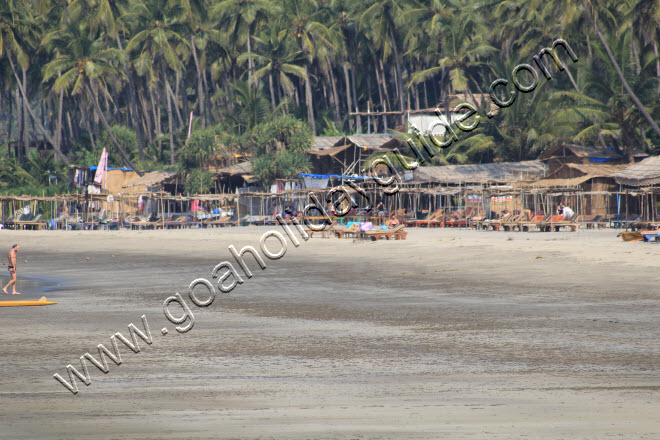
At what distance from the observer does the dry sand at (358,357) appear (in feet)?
21.8

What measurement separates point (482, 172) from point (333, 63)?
28951 mm

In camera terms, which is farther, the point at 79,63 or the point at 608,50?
the point at 79,63

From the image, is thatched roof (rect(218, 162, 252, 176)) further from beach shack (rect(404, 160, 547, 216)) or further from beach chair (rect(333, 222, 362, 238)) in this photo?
beach chair (rect(333, 222, 362, 238))

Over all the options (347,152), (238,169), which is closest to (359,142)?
(347,152)

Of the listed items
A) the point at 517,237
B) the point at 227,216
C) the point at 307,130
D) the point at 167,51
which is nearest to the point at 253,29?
the point at 167,51

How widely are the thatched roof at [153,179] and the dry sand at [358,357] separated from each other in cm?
3664

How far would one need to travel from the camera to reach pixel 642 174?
121 ft

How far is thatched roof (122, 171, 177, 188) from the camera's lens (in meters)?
57.0

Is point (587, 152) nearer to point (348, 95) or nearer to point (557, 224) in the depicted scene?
point (557, 224)

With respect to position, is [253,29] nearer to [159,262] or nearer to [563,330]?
[159,262]

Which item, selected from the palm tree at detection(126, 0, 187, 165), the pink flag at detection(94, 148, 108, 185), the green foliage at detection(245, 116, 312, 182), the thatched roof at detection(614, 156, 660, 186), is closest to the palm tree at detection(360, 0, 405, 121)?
the green foliage at detection(245, 116, 312, 182)

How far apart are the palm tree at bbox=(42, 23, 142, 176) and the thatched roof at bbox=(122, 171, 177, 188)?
1.55 metres

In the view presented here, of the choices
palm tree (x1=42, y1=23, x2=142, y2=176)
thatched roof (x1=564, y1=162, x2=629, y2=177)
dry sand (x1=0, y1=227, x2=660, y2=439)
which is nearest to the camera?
dry sand (x1=0, y1=227, x2=660, y2=439)

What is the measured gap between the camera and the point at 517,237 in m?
31.8
